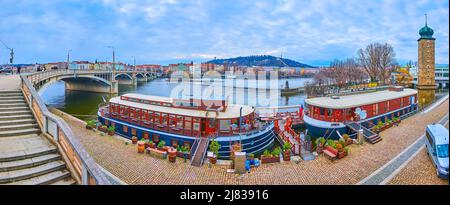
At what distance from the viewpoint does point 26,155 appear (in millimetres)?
5496

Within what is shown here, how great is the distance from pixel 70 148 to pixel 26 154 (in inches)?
38.9

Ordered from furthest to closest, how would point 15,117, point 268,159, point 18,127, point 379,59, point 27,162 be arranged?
point 379,59, point 268,159, point 15,117, point 18,127, point 27,162

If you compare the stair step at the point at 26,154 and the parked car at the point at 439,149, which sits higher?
the stair step at the point at 26,154

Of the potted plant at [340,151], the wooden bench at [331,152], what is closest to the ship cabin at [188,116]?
the wooden bench at [331,152]

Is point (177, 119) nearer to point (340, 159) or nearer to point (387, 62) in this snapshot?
point (340, 159)

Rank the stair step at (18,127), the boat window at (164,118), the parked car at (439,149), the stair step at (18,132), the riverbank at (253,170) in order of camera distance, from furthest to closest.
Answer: the boat window at (164,118), the riverbank at (253,170), the parked car at (439,149), the stair step at (18,127), the stair step at (18,132)

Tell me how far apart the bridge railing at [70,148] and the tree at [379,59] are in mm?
43312

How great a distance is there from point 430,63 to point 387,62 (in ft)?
25.3

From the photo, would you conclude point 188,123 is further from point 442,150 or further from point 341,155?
point 442,150

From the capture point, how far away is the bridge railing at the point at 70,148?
4152 mm

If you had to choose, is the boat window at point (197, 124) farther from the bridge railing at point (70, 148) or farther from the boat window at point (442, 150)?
the boat window at point (442, 150)

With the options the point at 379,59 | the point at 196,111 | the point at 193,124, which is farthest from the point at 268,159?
the point at 379,59

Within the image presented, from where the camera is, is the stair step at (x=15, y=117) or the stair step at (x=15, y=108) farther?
the stair step at (x=15, y=108)

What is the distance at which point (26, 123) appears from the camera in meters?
7.29
